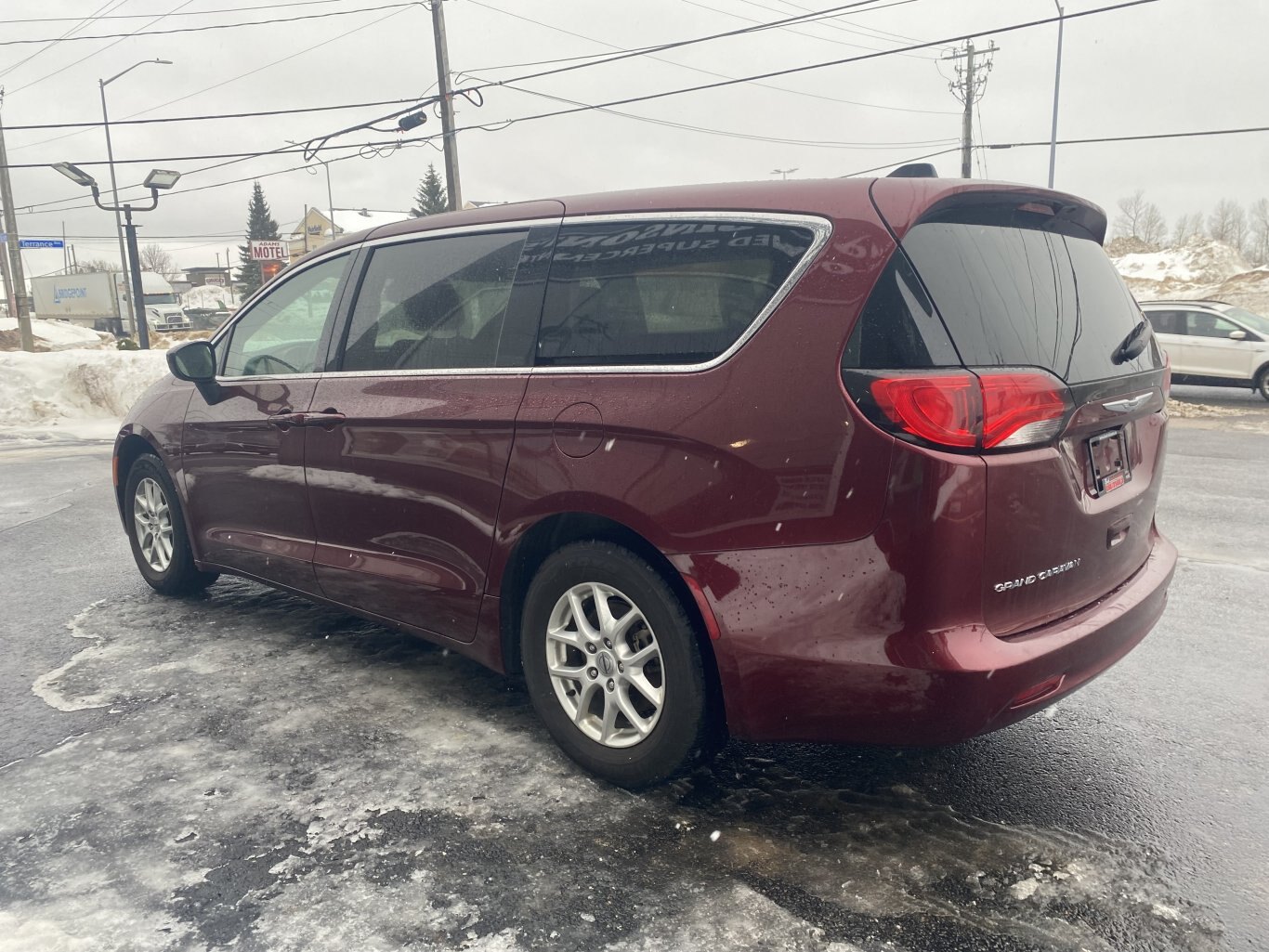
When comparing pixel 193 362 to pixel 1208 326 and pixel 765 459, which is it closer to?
pixel 765 459

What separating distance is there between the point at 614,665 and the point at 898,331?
1.26 metres

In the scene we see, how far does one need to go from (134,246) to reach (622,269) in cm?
2214

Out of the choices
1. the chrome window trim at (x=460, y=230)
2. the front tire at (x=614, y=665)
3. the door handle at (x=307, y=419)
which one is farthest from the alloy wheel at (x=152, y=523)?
the front tire at (x=614, y=665)

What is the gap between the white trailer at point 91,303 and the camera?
5619cm

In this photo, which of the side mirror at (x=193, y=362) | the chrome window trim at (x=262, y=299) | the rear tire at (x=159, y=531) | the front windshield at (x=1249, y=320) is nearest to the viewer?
the chrome window trim at (x=262, y=299)

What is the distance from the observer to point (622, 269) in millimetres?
3092

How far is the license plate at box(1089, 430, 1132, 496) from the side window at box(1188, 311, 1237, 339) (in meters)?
16.0

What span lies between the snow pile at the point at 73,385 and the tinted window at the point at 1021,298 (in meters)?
15.6

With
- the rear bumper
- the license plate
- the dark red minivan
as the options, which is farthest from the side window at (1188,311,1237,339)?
the rear bumper

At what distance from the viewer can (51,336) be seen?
158 feet

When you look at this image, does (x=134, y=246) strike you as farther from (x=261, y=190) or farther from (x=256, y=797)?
(x=261, y=190)

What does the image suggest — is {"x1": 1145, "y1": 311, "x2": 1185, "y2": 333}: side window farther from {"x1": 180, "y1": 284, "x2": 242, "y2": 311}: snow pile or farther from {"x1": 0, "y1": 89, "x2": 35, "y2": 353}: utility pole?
{"x1": 180, "y1": 284, "x2": 242, "y2": 311}: snow pile

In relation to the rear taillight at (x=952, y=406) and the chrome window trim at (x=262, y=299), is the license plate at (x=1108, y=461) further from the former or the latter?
the chrome window trim at (x=262, y=299)

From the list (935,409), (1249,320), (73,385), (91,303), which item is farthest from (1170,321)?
(91,303)
